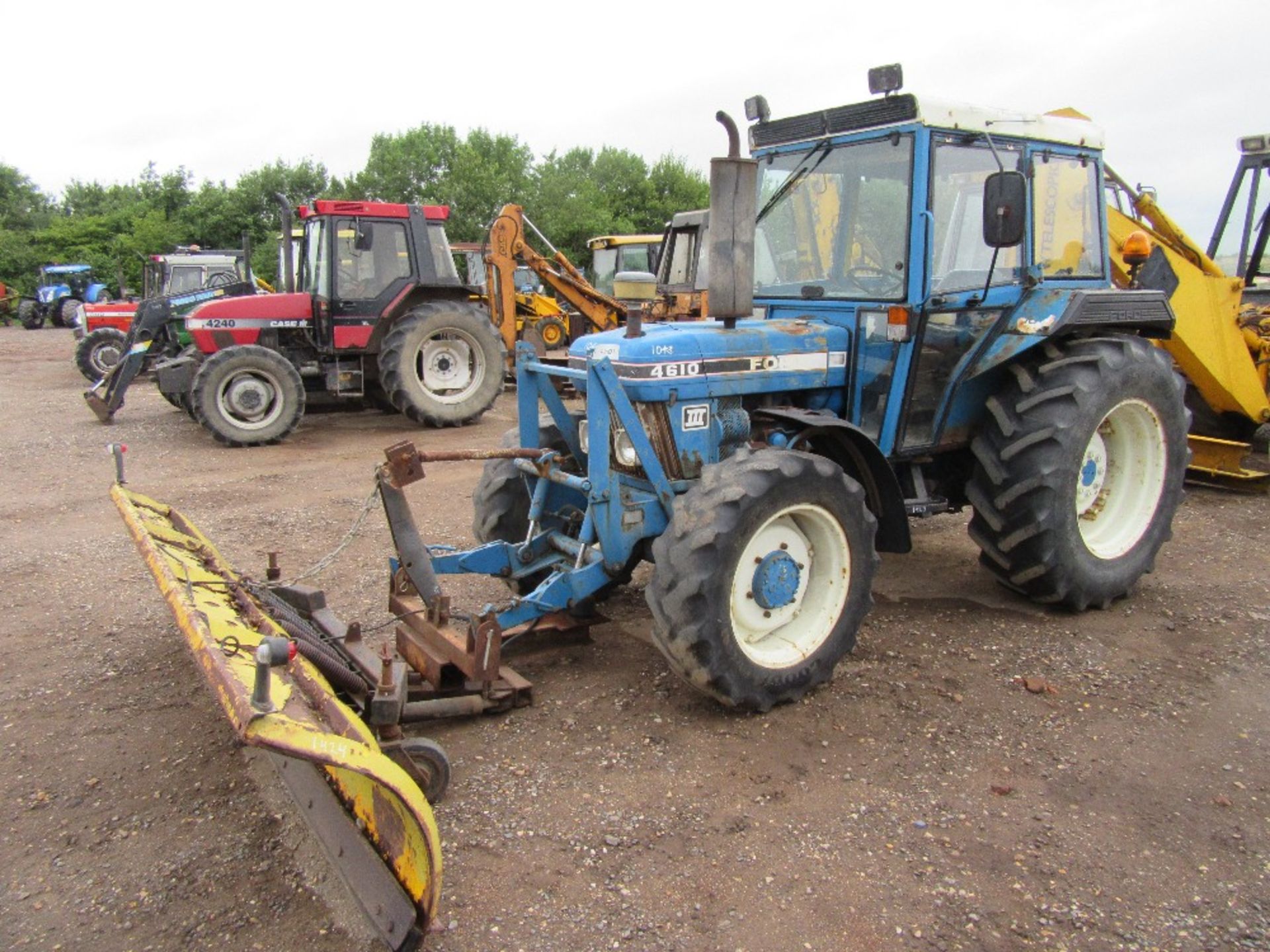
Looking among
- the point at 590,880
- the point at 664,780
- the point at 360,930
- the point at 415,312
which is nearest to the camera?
the point at 360,930

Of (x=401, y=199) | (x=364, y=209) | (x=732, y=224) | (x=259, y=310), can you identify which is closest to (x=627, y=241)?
(x=364, y=209)

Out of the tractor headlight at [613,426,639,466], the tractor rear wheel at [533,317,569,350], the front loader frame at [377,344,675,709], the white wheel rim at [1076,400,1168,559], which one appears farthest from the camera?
the tractor rear wheel at [533,317,569,350]

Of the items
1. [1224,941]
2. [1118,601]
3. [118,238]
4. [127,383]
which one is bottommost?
[1224,941]

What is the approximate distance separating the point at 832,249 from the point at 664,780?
2.62 metres

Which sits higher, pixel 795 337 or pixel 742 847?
pixel 795 337

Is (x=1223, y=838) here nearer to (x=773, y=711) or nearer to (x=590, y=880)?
(x=773, y=711)

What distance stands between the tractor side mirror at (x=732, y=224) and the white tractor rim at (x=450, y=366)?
719cm

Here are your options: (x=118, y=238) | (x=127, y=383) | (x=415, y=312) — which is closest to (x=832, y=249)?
(x=415, y=312)

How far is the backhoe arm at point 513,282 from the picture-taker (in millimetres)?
9906

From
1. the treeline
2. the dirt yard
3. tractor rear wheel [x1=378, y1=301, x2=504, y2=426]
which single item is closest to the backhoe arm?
tractor rear wheel [x1=378, y1=301, x2=504, y2=426]

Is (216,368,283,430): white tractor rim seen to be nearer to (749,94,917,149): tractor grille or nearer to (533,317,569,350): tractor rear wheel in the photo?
(533,317,569,350): tractor rear wheel

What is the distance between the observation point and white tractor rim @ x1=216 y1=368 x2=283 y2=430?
9.78 m

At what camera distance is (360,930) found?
8.45 ft

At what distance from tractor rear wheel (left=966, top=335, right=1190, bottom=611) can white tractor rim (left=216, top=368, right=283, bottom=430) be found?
25.0 ft
